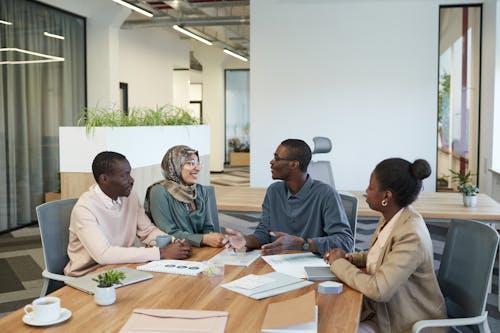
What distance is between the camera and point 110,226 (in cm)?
289

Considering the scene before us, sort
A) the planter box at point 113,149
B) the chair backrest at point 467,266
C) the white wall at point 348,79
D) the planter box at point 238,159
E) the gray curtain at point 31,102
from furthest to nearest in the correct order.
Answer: the planter box at point 238,159
the white wall at point 348,79
the gray curtain at point 31,102
the planter box at point 113,149
the chair backrest at point 467,266

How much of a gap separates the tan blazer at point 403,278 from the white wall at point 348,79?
5.60 metres

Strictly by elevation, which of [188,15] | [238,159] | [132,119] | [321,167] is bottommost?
[238,159]

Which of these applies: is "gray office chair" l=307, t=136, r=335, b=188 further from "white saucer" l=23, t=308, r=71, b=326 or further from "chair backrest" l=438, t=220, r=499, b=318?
"white saucer" l=23, t=308, r=71, b=326

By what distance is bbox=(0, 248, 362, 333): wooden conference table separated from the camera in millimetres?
1763

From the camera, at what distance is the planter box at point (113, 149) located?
462 cm

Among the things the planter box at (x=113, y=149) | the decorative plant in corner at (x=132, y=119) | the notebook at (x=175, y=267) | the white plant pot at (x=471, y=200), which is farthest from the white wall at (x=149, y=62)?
the notebook at (x=175, y=267)

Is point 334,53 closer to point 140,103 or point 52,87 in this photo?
point 52,87

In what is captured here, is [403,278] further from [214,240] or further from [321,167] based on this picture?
[321,167]

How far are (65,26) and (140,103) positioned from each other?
9.71ft

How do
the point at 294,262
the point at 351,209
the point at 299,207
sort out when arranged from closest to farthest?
the point at 294,262 → the point at 299,207 → the point at 351,209

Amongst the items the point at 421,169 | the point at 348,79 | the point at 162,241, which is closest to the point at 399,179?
the point at 421,169

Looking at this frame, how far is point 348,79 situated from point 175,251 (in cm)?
560

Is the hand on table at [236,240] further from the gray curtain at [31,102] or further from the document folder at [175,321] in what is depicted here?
the gray curtain at [31,102]
